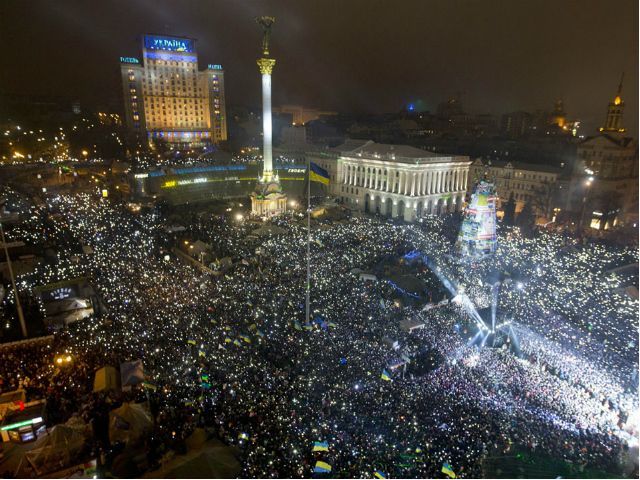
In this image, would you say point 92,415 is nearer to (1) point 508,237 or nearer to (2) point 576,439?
(2) point 576,439

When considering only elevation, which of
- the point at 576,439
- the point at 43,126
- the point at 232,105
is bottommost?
the point at 576,439

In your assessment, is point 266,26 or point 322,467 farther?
point 266,26

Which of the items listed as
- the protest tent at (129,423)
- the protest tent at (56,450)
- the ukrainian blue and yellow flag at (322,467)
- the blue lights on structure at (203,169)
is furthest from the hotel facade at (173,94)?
the ukrainian blue and yellow flag at (322,467)

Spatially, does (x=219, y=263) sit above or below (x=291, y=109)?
below

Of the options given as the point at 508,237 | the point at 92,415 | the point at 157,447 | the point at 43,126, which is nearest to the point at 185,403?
the point at 157,447

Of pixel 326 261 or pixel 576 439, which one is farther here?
pixel 326 261

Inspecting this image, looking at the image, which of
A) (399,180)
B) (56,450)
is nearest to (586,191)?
(399,180)

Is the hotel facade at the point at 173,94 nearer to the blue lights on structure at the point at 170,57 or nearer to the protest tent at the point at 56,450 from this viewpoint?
the blue lights on structure at the point at 170,57

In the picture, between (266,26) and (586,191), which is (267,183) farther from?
(586,191)
